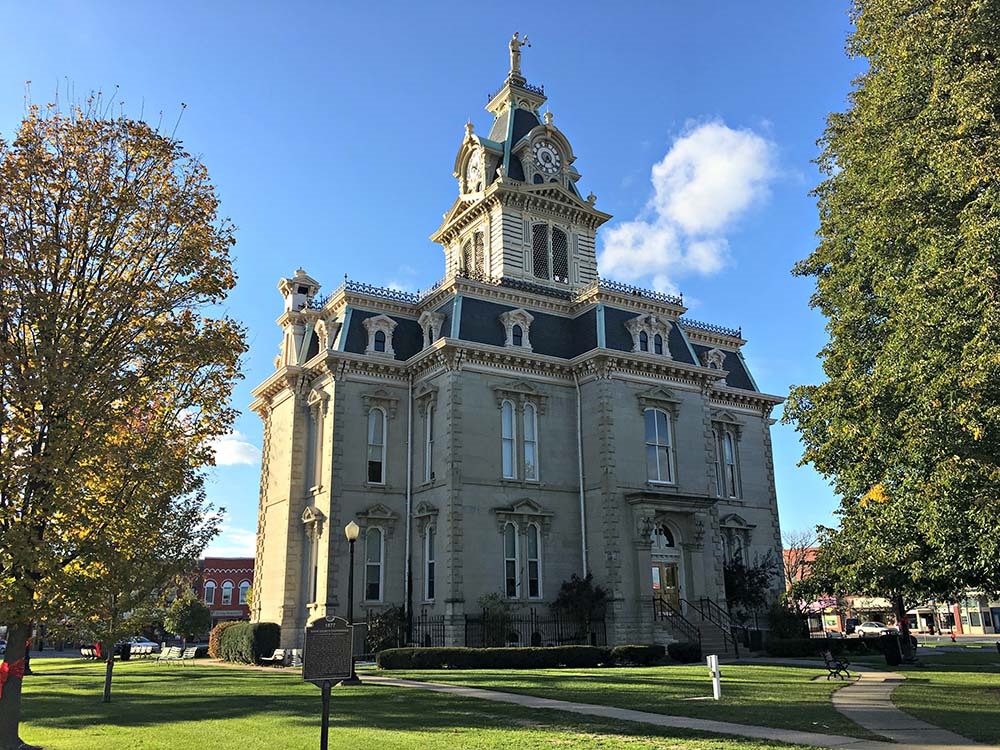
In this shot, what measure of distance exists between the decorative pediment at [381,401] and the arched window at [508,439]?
4.91 metres

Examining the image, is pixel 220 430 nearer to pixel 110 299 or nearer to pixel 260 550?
pixel 110 299

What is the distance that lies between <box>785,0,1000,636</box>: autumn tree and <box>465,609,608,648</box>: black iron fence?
13618mm

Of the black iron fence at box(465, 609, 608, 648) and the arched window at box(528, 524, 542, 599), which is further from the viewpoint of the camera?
the arched window at box(528, 524, 542, 599)

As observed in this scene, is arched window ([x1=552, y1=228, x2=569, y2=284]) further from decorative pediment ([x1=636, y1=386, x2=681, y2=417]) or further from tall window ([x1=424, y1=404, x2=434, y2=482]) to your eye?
tall window ([x1=424, y1=404, x2=434, y2=482])

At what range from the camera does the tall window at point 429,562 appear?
113 feet

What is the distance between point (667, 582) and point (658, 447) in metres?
5.85

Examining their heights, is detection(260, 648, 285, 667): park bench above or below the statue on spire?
below

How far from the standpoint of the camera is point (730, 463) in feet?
148

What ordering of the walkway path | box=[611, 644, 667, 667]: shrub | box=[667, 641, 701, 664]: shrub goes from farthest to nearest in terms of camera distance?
box=[667, 641, 701, 664]: shrub < box=[611, 644, 667, 667]: shrub < the walkway path

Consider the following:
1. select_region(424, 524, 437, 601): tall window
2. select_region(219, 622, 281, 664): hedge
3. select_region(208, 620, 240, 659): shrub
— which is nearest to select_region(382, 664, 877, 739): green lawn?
select_region(424, 524, 437, 601): tall window

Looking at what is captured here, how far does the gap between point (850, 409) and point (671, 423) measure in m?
19.0

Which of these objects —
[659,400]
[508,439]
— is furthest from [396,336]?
[659,400]

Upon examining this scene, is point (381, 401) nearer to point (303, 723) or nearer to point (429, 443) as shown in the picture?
point (429, 443)

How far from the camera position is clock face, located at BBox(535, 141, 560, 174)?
156 ft
